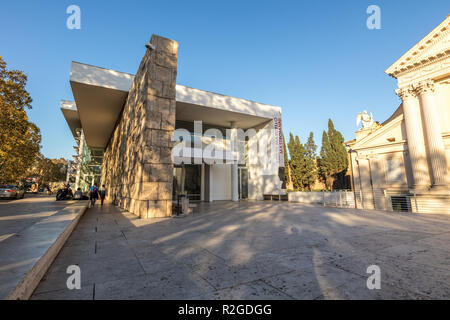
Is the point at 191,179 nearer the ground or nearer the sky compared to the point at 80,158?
nearer the ground

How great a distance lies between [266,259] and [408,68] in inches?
801

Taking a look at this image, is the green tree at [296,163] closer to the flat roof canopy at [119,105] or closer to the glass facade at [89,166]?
the flat roof canopy at [119,105]

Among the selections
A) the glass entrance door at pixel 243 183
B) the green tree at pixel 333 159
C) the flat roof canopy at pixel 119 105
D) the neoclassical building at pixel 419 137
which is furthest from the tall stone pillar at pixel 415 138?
the green tree at pixel 333 159

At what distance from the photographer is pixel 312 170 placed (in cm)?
4097

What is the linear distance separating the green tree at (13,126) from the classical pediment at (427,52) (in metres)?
30.5

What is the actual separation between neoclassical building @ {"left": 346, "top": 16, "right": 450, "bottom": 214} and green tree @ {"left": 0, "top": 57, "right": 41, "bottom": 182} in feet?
95.5

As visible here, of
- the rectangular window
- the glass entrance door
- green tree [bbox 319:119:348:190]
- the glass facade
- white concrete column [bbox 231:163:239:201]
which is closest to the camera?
the rectangular window

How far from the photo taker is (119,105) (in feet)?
63.2

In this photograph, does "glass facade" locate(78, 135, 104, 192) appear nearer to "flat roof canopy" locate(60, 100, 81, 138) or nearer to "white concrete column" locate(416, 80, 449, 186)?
"flat roof canopy" locate(60, 100, 81, 138)

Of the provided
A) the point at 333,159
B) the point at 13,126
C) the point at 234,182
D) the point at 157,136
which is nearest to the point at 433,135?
the point at 234,182

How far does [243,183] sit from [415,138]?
1566 cm

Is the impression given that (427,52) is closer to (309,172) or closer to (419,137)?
(419,137)

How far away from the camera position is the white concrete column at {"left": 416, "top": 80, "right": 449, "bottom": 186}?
45.5ft

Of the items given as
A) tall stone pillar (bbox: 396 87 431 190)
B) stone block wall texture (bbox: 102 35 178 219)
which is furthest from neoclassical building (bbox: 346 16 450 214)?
stone block wall texture (bbox: 102 35 178 219)
